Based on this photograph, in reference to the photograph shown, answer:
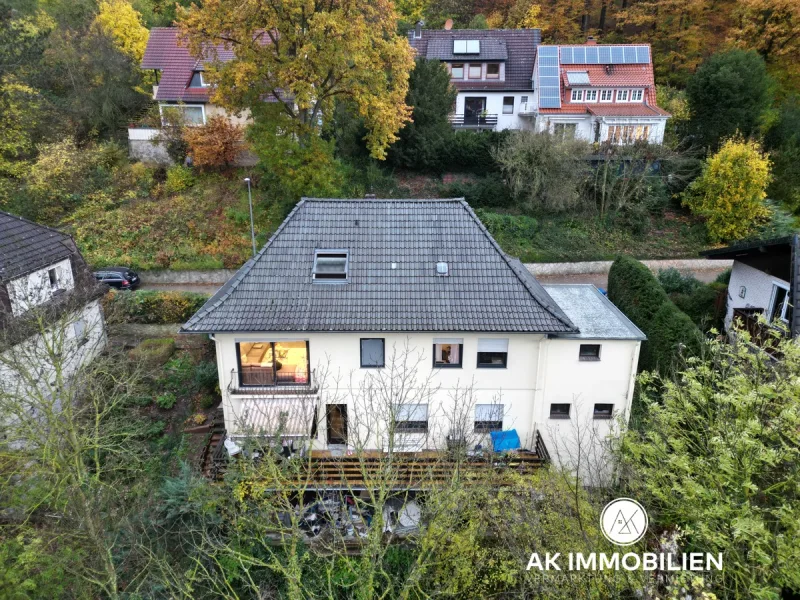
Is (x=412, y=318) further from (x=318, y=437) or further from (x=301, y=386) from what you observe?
(x=318, y=437)

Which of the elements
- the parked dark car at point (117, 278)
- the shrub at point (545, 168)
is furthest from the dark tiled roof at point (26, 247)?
the shrub at point (545, 168)

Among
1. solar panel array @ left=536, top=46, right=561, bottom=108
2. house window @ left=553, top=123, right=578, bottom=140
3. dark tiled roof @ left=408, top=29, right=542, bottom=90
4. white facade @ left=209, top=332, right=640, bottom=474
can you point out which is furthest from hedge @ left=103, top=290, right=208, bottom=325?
solar panel array @ left=536, top=46, right=561, bottom=108

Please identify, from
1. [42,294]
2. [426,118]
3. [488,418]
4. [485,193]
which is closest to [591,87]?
[485,193]

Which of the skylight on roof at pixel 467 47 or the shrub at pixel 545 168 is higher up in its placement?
the skylight on roof at pixel 467 47

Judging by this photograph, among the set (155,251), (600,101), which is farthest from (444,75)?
(155,251)

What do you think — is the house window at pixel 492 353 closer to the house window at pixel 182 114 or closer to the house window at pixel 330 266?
the house window at pixel 330 266

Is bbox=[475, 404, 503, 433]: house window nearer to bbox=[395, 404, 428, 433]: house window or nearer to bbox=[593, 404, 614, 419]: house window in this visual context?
bbox=[395, 404, 428, 433]: house window

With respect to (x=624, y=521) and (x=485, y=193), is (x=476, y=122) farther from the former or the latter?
(x=624, y=521)
